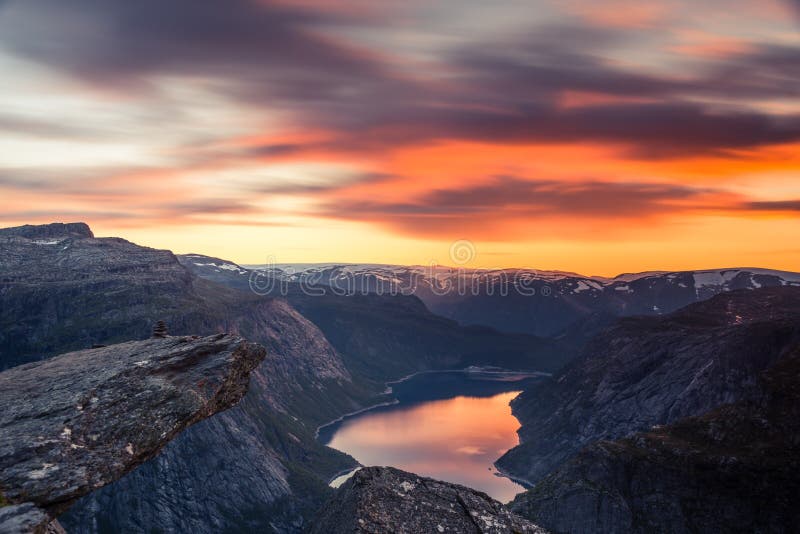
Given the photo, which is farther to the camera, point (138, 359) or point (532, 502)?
point (532, 502)

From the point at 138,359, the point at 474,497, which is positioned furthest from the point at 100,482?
the point at 474,497

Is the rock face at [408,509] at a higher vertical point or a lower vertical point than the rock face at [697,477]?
higher

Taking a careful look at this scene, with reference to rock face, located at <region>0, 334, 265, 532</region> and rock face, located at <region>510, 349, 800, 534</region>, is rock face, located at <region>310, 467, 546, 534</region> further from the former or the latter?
rock face, located at <region>510, 349, 800, 534</region>

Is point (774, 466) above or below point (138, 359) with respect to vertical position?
below

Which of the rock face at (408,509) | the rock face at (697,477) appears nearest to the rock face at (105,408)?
the rock face at (408,509)

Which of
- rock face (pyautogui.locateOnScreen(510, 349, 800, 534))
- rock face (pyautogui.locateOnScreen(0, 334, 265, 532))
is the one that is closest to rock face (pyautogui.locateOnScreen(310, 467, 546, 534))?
rock face (pyautogui.locateOnScreen(0, 334, 265, 532))

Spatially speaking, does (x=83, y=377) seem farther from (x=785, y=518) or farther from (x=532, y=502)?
(x=532, y=502)

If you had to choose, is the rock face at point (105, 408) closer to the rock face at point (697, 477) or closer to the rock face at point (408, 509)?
the rock face at point (408, 509)
